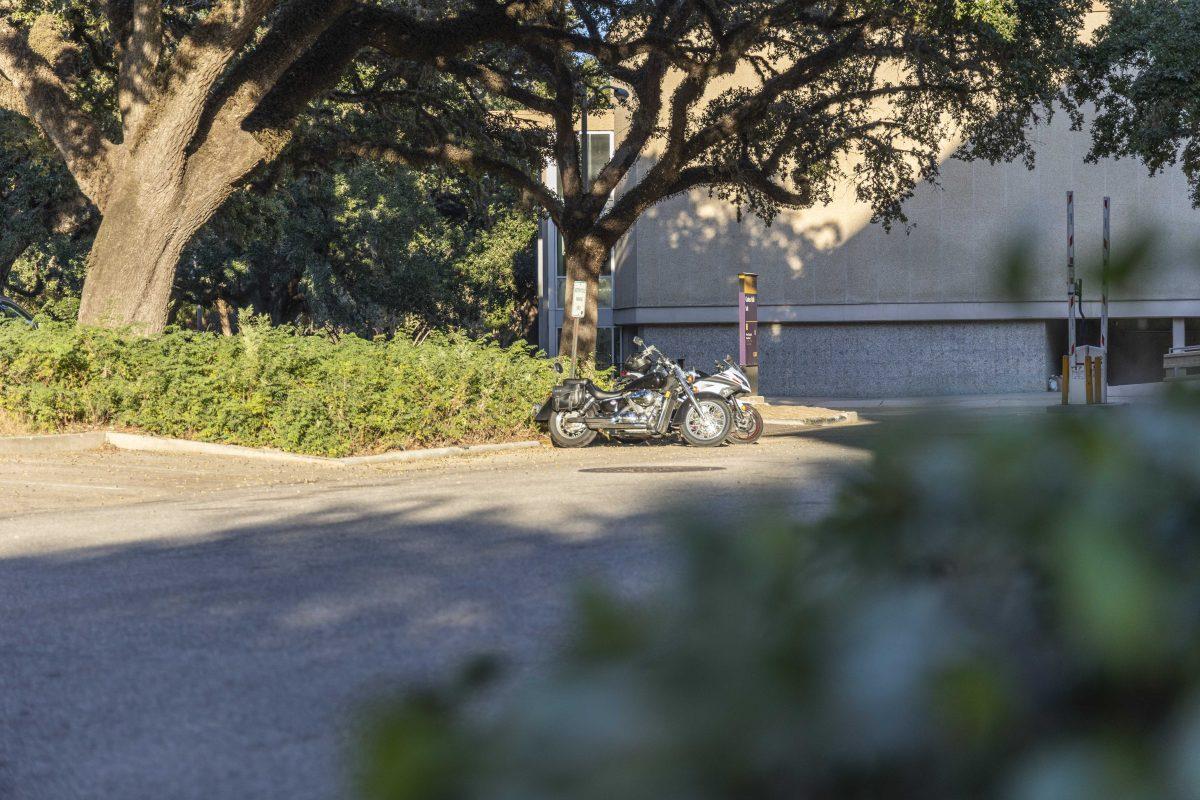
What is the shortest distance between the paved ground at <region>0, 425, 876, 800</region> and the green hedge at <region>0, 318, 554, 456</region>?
367cm

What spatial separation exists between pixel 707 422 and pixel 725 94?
12.6 meters

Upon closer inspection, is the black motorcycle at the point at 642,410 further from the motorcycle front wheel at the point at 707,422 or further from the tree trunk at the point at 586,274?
the tree trunk at the point at 586,274

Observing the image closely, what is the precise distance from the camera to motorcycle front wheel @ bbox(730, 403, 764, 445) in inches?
714

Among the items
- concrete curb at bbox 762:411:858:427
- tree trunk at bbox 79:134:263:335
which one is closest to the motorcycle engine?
tree trunk at bbox 79:134:263:335

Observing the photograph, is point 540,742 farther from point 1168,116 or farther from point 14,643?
point 1168,116

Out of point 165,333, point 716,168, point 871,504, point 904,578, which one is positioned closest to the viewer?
point 904,578

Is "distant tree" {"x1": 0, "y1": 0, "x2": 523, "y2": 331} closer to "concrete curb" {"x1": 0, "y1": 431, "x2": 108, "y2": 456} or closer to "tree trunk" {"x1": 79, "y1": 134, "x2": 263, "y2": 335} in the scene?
"tree trunk" {"x1": 79, "y1": 134, "x2": 263, "y2": 335}

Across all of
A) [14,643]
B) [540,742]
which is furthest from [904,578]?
[14,643]

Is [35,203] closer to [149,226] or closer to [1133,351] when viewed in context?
[149,226]

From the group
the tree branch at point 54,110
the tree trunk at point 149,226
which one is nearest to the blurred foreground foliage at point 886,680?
the tree trunk at point 149,226

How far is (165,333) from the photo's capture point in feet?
58.9

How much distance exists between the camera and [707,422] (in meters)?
17.7

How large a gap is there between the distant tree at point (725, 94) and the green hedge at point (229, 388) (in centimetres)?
630

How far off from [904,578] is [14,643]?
18.6 feet
